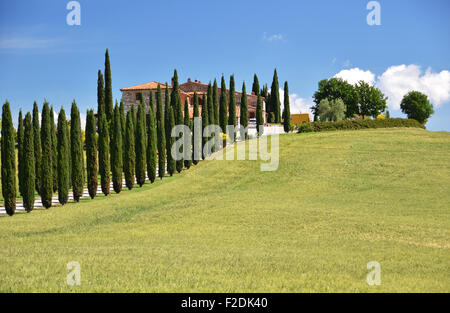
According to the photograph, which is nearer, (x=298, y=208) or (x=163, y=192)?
(x=298, y=208)

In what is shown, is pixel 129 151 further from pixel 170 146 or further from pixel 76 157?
pixel 170 146

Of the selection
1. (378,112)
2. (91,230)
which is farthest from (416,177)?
(378,112)

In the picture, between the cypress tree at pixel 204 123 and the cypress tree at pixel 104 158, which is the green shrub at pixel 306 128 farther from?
the cypress tree at pixel 104 158

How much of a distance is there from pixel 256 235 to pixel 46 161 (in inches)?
659

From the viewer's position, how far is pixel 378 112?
88.9 meters

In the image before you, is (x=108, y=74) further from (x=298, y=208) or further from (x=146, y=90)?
(x=298, y=208)

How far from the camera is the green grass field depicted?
834 centimetres

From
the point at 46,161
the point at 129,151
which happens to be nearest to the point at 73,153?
the point at 46,161

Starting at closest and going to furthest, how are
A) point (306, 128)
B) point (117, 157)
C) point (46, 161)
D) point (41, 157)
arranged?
point (46, 161) → point (41, 157) → point (117, 157) → point (306, 128)

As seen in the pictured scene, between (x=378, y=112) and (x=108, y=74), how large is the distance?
206 ft

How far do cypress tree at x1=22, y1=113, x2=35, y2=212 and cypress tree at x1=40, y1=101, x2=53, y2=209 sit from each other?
0.79 meters

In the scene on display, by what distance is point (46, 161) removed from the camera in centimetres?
2538

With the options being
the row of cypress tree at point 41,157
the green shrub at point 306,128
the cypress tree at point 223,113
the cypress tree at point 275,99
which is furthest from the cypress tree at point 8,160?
the cypress tree at point 275,99

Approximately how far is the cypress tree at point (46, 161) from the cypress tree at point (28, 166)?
787 mm
